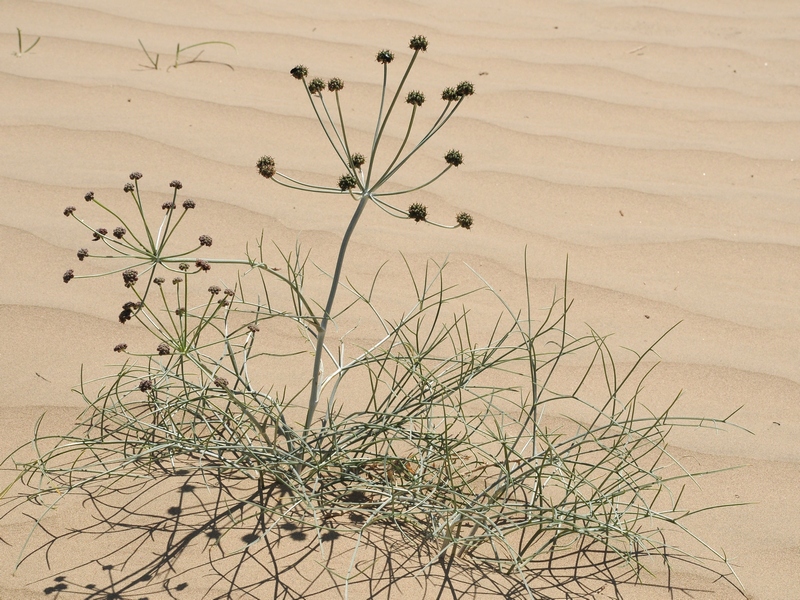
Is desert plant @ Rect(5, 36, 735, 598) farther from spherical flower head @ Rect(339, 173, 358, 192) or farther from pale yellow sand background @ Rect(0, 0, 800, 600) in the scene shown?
pale yellow sand background @ Rect(0, 0, 800, 600)

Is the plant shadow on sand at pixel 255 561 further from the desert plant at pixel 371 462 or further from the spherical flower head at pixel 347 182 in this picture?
the spherical flower head at pixel 347 182

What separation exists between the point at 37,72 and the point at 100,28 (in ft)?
1.32

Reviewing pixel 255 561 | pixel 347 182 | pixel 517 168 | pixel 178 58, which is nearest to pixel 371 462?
pixel 255 561

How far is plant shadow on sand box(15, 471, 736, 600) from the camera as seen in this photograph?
5.20 ft

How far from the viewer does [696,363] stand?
2287 mm

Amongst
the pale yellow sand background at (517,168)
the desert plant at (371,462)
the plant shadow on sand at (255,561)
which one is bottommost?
the plant shadow on sand at (255,561)

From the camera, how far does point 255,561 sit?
164cm

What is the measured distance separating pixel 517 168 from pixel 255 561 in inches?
68.6

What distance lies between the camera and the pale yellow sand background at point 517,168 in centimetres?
211

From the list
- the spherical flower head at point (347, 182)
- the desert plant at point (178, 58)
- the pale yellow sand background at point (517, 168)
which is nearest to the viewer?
the spherical flower head at point (347, 182)

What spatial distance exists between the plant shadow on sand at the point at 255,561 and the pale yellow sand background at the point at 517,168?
3.3 inches

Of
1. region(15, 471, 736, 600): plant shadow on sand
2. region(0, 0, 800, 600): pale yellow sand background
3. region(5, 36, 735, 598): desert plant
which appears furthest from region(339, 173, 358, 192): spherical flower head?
region(0, 0, 800, 600): pale yellow sand background

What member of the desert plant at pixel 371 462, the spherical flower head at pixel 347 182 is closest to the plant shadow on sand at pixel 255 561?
the desert plant at pixel 371 462

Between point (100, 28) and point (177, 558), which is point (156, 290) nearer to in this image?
point (177, 558)
